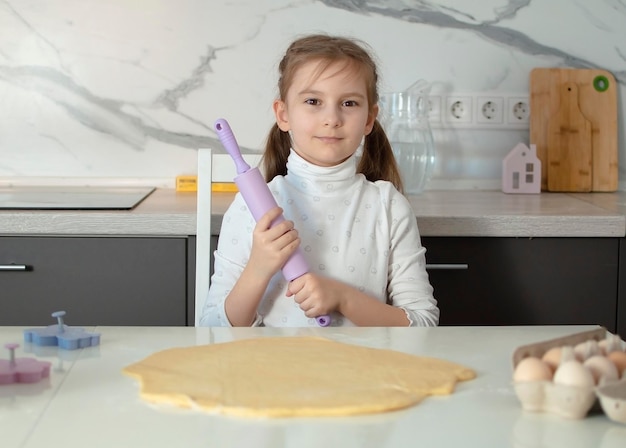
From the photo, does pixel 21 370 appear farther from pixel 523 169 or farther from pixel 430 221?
pixel 523 169

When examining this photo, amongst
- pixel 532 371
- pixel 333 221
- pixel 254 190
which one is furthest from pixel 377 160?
pixel 532 371

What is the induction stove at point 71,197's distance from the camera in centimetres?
194

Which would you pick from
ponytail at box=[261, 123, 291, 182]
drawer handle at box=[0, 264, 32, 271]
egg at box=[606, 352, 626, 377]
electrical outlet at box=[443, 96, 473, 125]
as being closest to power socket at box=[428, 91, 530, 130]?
electrical outlet at box=[443, 96, 473, 125]

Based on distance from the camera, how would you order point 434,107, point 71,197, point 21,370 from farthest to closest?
1. point 434,107
2. point 71,197
3. point 21,370

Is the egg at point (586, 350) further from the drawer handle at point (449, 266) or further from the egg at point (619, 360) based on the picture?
the drawer handle at point (449, 266)

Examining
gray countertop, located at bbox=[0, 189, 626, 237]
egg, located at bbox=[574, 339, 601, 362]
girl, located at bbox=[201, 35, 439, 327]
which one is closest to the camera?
egg, located at bbox=[574, 339, 601, 362]

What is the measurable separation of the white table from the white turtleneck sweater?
53cm

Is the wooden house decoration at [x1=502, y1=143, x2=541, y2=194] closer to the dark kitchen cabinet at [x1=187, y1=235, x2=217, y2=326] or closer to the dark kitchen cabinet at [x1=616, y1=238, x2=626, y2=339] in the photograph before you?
the dark kitchen cabinet at [x1=616, y1=238, x2=626, y2=339]

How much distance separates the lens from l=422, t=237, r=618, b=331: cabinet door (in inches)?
76.1

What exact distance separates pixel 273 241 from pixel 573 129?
1204mm

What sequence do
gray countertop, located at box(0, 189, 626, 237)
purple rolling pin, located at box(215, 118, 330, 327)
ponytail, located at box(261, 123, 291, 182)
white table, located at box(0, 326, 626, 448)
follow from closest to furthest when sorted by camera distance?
white table, located at box(0, 326, 626, 448) → purple rolling pin, located at box(215, 118, 330, 327) → ponytail, located at box(261, 123, 291, 182) → gray countertop, located at box(0, 189, 626, 237)

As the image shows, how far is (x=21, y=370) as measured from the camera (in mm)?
943

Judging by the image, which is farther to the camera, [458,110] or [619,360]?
[458,110]

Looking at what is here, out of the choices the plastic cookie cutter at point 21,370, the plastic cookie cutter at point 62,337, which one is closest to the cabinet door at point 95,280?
→ the plastic cookie cutter at point 62,337
